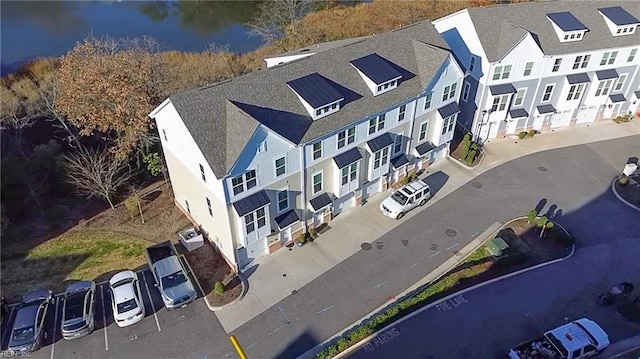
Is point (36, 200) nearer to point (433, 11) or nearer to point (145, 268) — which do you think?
point (145, 268)

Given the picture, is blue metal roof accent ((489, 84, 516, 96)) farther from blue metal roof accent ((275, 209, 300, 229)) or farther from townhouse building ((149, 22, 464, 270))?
blue metal roof accent ((275, 209, 300, 229))

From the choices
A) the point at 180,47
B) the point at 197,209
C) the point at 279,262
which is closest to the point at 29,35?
the point at 180,47

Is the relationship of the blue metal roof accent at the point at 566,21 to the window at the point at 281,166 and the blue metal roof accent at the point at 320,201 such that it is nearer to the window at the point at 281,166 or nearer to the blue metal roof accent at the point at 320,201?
the blue metal roof accent at the point at 320,201

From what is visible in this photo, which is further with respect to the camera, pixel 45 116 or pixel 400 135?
pixel 45 116

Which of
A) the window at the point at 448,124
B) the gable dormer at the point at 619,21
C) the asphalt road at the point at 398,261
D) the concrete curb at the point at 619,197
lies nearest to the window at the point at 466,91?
the window at the point at 448,124

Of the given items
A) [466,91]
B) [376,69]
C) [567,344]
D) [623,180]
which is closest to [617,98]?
[623,180]

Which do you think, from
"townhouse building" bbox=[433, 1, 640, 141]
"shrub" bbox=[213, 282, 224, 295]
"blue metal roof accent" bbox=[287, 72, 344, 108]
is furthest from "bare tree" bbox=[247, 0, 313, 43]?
"shrub" bbox=[213, 282, 224, 295]

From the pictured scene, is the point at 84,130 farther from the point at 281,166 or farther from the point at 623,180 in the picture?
→ the point at 623,180
